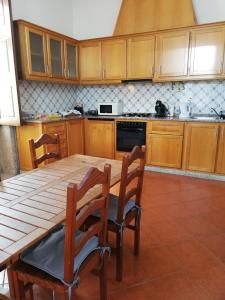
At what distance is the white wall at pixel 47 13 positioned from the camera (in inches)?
134

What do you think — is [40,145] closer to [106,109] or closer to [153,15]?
[106,109]

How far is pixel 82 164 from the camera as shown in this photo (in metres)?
1.90

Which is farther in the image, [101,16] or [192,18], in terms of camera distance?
[101,16]

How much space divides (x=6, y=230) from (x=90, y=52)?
385 centimetres

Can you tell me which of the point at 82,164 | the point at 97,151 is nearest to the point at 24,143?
the point at 97,151

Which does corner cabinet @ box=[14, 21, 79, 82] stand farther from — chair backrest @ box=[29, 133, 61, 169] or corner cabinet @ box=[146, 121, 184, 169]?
corner cabinet @ box=[146, 121, 184, 169]

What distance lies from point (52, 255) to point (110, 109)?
10.9 ft

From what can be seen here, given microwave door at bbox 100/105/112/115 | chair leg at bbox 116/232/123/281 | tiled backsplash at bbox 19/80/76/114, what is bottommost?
chair leg at bbox 116/232/123/281

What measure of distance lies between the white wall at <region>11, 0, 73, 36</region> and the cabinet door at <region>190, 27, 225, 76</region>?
8.12 ft

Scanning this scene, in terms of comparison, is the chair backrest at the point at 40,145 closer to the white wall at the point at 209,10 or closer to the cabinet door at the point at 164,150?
the cabinet door at the point at 164,150

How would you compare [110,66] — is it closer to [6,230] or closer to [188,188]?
[188,188]

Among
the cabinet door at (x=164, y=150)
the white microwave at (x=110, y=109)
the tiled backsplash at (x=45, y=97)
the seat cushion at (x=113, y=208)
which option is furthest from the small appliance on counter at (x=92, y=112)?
the seat cushion at (x=113, y=208)

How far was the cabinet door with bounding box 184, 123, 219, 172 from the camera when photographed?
326 centimetres

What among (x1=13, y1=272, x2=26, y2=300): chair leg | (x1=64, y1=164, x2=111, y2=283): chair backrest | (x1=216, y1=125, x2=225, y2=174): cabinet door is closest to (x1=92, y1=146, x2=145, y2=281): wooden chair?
(x1=64, y1=164, x2=111, y2=283): chair backrest
